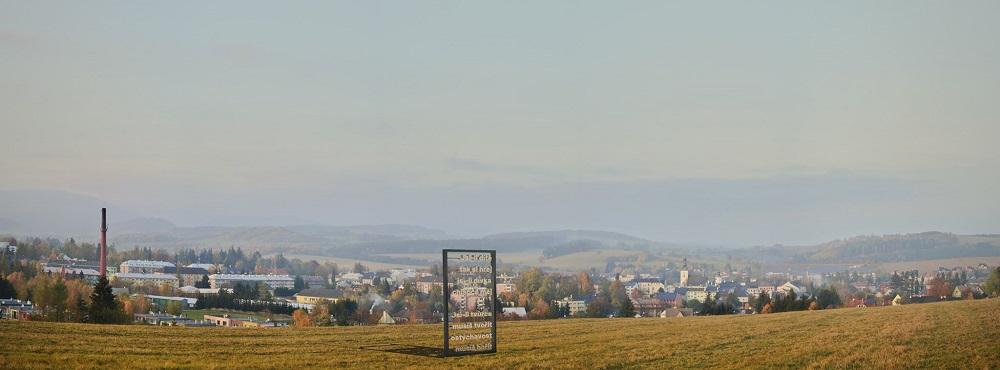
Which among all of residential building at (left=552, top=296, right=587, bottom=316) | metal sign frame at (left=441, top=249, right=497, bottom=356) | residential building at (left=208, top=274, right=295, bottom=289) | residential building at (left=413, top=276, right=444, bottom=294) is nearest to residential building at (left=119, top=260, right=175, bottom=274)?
residential building at (left=208, top=274, right=295, bottom=289)

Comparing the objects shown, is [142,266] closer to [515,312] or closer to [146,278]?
[146,278]

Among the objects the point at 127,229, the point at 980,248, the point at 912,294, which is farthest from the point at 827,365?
the point at 127,229

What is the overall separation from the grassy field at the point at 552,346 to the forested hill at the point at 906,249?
68.0m

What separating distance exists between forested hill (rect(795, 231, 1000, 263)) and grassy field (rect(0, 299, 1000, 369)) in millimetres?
68028

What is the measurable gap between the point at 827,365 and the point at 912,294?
4952cm

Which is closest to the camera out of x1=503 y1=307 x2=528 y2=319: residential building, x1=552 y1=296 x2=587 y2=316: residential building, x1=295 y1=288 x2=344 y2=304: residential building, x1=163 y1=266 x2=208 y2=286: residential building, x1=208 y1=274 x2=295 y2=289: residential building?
x1=503 y1=307 x2=528 y2=319: residential building

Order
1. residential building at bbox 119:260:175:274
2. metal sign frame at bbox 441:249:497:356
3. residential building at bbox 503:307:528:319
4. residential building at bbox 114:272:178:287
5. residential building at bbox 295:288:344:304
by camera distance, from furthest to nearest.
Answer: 1. residential building at bbox 119:260:175:274
2. residential building at bbox 114:272:178:287
3. residential building at bbox 295:288:344:304
4. residential building at bbox 503:307:528:319
5. metal sign frame at bbox 441:249:497:356

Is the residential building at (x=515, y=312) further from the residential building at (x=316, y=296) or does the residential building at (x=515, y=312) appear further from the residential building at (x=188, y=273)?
the residential building at (x=188, y=273)

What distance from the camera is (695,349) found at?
32.5m

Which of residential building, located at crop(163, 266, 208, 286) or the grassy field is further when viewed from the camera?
residential building, located at crop(163, 266, 208, 286)

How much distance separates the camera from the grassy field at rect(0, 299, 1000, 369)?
86.9ft

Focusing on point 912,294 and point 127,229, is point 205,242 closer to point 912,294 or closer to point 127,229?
point 127,229

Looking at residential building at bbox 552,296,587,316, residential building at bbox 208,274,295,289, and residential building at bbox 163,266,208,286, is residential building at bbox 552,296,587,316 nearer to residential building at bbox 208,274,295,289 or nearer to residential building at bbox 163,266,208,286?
residential building at bbox 208,274,295,289

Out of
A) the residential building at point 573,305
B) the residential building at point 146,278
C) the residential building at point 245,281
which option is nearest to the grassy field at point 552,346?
the residential building at point 573,305
